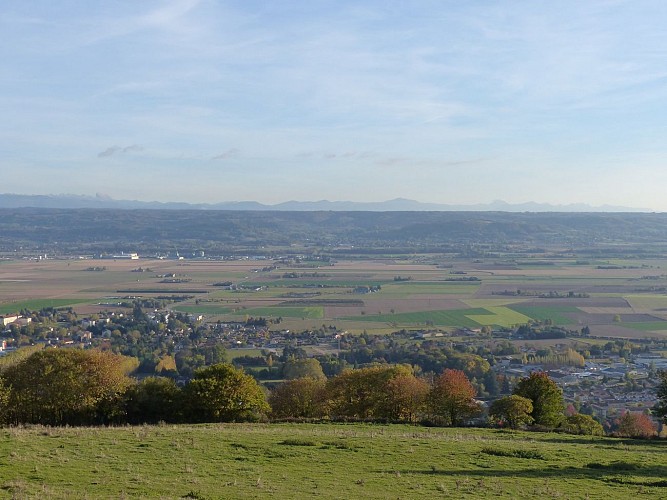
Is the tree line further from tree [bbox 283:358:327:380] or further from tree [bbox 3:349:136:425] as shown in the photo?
tree [bbox 283:358:327:380]

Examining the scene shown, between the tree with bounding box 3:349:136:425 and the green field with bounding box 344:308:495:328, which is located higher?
the tree with bounding box 3:349:136:425

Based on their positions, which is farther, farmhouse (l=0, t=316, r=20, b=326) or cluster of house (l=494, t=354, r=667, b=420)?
farmhouse (l=0, t=316, r=20, b=326)

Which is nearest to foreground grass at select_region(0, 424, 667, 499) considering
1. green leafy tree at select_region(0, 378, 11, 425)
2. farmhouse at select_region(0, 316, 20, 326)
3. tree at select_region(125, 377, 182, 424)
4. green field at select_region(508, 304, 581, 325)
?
tree at select_region(125, 377, 182, 424)

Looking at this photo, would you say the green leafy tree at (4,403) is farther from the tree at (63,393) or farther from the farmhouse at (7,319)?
the farmhouse at (7,319)

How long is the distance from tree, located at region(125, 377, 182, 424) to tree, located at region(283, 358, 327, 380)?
94.1ft

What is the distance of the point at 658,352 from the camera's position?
274 feet

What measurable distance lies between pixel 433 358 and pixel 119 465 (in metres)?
58.2

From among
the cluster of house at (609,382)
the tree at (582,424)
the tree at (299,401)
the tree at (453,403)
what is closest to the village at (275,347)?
the cluster of house at (609,382)

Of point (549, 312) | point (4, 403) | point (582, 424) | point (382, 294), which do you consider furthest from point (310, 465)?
point (382, 294)

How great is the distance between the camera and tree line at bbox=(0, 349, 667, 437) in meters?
36.6

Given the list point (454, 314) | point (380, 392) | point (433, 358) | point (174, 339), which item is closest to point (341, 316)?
point (454, 314)

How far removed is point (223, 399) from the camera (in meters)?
37.2

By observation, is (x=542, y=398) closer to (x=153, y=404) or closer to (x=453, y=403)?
(x=453, y=403)

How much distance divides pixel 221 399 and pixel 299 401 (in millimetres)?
6263
